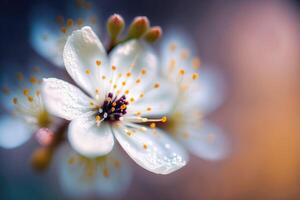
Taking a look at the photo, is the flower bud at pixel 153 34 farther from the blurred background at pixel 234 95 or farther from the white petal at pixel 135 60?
the blurred background at pixel 234 95

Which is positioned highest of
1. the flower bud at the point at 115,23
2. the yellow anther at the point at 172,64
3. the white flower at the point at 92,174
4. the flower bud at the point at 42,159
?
the flower bud at the point at 115,23

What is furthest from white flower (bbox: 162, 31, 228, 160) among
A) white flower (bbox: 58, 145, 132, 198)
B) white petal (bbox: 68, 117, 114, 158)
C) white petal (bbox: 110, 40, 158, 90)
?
white petal (bbox: 68, 117, 114, 158)

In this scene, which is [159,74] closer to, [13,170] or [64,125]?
[64,125]

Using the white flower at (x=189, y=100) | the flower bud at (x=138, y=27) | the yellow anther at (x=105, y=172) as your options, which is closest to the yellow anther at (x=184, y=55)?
the white flower at (x=189, y=100)

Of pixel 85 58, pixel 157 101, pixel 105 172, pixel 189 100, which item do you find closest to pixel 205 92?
pixel 189 100

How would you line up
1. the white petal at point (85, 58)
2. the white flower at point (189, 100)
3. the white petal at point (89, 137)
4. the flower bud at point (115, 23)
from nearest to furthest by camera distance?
1. the white petal at point (89, 137)
2. the white petal at point (85, 58)
3. the flower bud at point (115, 23)
4. the white flower at point (189, 100)

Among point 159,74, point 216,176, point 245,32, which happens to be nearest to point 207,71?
point 159,74
